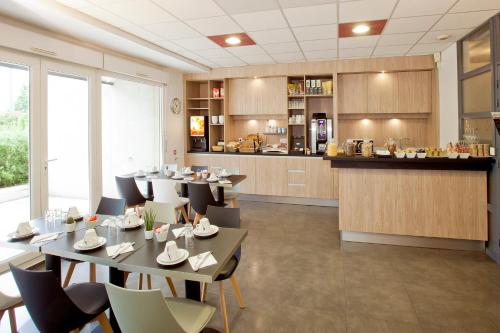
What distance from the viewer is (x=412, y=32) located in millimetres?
4375

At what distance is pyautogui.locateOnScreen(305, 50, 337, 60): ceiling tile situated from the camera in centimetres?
548

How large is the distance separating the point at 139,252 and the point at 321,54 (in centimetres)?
488

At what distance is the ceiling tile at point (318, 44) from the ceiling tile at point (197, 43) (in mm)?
1414

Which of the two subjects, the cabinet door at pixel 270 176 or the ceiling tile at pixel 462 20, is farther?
the cabinet door at pixel 270 176

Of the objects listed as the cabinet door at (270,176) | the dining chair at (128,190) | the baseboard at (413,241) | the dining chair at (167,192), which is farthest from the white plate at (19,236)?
the cabinet door at (270,176)

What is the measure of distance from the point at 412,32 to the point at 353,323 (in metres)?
3.94

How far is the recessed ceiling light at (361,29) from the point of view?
13.6 feet

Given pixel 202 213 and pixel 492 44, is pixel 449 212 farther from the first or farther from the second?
pixel 202 213

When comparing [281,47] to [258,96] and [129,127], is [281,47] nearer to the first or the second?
[258,96]

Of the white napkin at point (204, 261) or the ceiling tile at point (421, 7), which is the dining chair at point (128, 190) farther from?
the ceiling tile at point (421, 7)

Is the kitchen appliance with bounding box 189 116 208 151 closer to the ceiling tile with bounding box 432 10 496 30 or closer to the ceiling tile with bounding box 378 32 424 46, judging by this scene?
the ceiling tile with bounding box 378 32 424 46

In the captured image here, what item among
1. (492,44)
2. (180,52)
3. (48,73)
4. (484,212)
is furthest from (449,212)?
(48,73)

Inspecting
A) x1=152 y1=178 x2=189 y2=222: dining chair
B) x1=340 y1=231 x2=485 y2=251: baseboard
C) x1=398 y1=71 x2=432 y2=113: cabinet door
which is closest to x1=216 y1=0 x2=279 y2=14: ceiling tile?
x1=152 y1=178 x2=189 y2=222: dining chair

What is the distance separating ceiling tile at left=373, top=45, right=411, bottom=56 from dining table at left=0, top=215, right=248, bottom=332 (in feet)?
14.6
